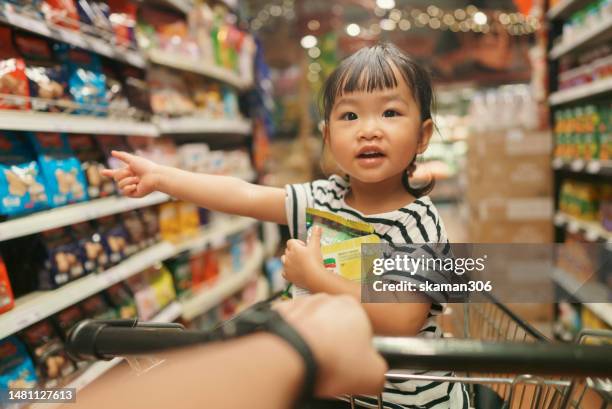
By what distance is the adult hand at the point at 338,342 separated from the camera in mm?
526

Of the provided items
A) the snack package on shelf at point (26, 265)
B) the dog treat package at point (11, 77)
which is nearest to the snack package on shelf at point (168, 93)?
the dog treat package at point (11, 77)

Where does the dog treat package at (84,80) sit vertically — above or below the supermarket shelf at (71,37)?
below

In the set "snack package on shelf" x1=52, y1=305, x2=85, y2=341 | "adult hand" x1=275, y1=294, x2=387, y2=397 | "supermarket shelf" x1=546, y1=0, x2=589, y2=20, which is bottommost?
"snack package on shelf" x1=52, y1=305, x2=85, y2=341

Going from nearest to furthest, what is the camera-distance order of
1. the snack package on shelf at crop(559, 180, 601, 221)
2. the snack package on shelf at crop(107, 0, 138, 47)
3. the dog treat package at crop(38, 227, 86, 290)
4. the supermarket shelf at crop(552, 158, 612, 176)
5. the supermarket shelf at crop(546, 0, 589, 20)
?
the dog treat package at crop(38, 227, 86, 290) < the snack package on shelf at crop(107, 0, 138, 47) < the supermarket shelf at crop(552, 158, 612, 176) < the snack package on shelf at crop(559, 180, 601, 221) < the supermarket shelf at crop(546, 0, 589, 20)

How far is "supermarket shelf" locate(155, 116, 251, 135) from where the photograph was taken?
245 centimetres

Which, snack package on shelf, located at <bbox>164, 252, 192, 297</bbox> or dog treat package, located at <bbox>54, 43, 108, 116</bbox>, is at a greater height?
dog treat package, located at <bbox>54, 43, 108, 116</bbox>

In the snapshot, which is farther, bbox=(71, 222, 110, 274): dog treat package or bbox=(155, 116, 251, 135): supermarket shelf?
bbox=(155, 116, 251, 135): supermarket shelf

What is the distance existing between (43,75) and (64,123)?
20 cm

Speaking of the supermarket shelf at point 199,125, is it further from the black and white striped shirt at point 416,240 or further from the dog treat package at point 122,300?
the black and white striped shirt at point 416,240

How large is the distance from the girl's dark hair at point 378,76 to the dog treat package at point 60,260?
3.65ft

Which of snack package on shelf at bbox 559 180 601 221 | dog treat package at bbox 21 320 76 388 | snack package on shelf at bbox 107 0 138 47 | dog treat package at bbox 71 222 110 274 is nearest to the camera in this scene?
dog treat package at bbox 21 320 76 388

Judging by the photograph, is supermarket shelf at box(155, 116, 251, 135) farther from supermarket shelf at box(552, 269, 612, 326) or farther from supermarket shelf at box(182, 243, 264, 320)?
supermarket shelf at box(552, 269, 612, 326)

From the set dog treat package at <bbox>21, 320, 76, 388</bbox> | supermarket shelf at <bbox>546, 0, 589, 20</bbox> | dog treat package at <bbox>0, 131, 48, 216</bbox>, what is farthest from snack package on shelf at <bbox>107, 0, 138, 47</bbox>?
supermarket shelf at <bbox>546, 0, 589, 20</bbox>

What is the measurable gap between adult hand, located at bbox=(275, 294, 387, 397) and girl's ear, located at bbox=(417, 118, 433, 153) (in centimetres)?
60
